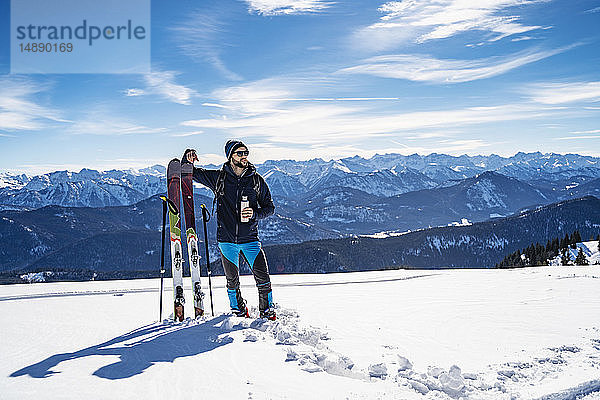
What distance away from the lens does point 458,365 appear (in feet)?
19.2

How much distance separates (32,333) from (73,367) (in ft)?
7.81

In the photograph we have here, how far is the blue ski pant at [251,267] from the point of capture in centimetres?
834

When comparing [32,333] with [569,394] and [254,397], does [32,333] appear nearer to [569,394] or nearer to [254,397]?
[254,397]

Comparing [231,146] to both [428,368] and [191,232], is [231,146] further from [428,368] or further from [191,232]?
[428,368]

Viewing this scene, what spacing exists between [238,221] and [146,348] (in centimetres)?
292

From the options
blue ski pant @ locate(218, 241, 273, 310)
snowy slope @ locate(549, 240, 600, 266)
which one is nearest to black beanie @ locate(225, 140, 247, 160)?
blue ski pant @ locate(218, 241, 273, 310)

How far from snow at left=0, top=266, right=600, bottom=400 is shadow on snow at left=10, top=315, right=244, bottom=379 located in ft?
0.06

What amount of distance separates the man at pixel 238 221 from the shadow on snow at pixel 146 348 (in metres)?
0.92

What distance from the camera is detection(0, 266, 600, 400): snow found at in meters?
5.01

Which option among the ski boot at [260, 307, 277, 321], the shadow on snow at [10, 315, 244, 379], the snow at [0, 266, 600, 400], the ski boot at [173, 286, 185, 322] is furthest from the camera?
the ski boot at [173, 286, 185, 322]

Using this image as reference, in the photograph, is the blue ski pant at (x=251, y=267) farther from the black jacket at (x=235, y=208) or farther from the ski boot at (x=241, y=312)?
the black jacket at (x=235, y=208)

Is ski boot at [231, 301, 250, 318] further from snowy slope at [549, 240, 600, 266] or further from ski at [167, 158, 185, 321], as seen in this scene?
snowy slope at [549, 240, 600, 266]

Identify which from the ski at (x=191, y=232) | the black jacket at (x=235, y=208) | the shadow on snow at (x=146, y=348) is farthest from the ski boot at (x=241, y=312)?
the black jacket at (x=235, y=208)

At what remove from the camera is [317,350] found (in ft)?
20.6
